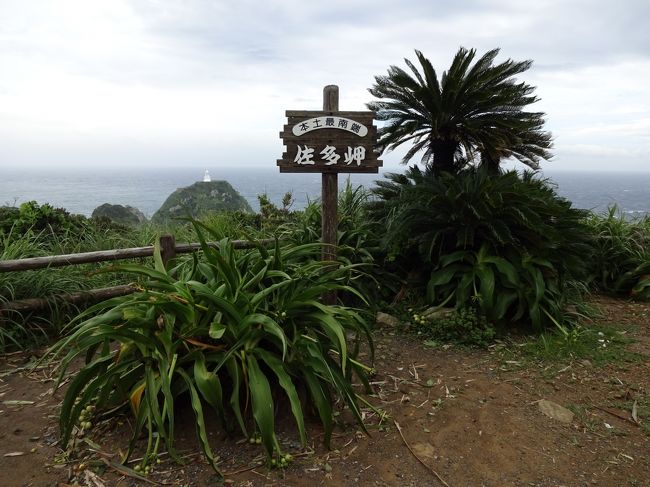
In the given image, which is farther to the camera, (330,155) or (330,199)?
(330,199)

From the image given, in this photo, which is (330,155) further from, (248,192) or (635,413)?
(248,192)

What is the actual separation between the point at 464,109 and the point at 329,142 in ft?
4.91

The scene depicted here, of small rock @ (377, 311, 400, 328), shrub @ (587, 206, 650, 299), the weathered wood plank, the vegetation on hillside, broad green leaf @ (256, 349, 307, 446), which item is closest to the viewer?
broad green leaf @ (256, 349, 307, 446)

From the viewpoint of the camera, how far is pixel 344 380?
2.57 metres

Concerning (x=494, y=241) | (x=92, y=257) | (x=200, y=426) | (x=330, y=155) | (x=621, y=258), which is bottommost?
(x=200, y=426)

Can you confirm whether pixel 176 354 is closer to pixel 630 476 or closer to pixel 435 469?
pixel 435 469

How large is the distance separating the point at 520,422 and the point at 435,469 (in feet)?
2.33

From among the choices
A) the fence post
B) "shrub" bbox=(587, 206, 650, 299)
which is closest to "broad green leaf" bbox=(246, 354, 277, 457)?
the fence post

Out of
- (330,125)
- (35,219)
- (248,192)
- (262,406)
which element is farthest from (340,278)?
(248,192)

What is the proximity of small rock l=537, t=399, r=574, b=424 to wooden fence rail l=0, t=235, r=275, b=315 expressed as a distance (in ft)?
8.06

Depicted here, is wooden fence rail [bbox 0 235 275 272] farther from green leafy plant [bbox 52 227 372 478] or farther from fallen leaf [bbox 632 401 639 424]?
fallen leaf [bbox 632 401 639 424]

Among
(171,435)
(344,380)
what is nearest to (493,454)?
(344,380)

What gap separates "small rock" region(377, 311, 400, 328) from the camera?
166 inches

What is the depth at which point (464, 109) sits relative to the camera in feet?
14.9
